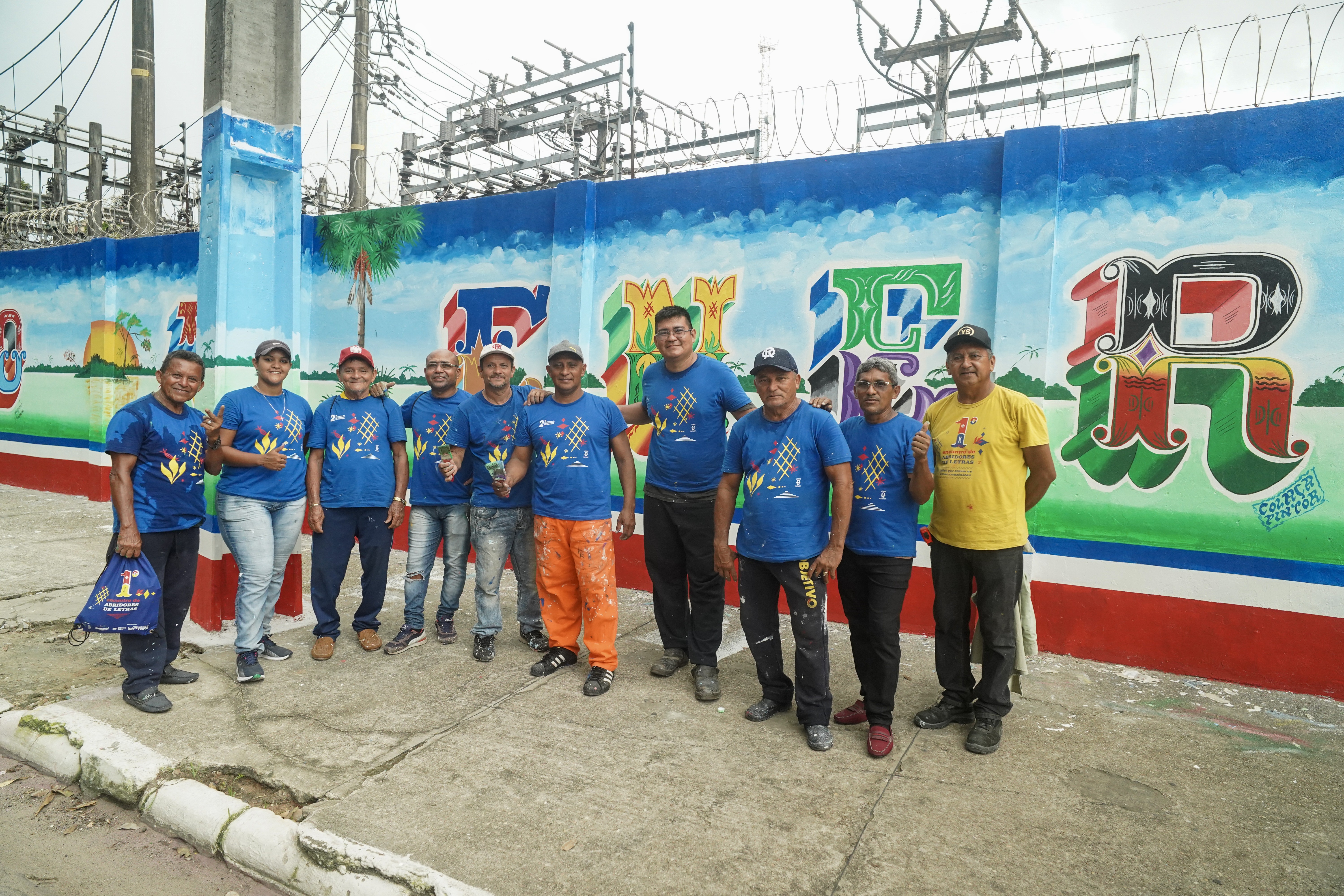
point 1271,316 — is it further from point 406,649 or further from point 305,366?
point 305,366

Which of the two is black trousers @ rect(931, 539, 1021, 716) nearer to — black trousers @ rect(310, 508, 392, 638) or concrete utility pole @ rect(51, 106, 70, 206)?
black trousers @ rect(310, 508, 392, 638)

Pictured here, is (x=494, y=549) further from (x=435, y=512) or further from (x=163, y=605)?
(x=163, y=605)

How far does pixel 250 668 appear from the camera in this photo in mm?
4422

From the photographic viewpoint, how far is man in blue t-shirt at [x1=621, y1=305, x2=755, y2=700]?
14.6ft

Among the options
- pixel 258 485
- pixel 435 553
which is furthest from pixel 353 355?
pixel 435 553

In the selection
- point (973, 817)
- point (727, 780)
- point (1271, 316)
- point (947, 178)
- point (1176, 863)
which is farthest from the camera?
point (947, 178)

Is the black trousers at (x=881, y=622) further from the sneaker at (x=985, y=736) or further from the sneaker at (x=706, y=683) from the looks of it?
the sneaker at (x=706, y=683)

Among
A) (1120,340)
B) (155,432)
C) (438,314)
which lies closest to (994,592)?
(1120,340)

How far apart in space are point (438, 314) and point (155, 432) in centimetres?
A: 374

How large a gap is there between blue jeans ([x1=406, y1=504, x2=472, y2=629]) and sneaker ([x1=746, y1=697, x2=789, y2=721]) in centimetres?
206

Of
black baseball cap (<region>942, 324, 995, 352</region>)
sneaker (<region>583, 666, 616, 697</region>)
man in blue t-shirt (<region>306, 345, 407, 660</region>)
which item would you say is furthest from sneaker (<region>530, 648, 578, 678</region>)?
black baseball cap (<region>942, 324, 995, 352</region>)

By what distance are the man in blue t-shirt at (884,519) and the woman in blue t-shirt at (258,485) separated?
3188 millimetres

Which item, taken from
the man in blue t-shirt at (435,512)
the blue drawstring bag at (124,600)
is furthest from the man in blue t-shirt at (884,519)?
the blue drawstring bag at (124,600)

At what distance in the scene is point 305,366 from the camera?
8.44 metres
